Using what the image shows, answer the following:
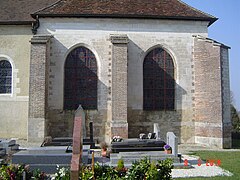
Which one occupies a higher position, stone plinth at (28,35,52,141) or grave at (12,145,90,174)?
stone plinth at (28,35,52,141)

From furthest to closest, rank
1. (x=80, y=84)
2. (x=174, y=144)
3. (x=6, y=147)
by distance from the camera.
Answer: (x=80, y=84) < (x=6, y=147) < (x=174, y=144)

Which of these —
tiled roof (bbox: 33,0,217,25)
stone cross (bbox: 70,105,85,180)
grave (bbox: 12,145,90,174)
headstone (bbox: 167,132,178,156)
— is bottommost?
grave (bbox: 12,145,90,174)

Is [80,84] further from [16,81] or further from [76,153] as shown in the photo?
[76,153]

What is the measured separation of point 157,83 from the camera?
58.4ft

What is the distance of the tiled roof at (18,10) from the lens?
58.6ft

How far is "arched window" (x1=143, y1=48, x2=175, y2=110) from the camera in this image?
17766mm

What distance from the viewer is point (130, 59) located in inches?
693

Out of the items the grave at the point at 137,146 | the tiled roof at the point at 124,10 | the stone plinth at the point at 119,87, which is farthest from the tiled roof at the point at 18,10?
the grave at the point at 137,146

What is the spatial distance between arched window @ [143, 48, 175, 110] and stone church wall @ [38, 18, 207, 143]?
0.31 metres

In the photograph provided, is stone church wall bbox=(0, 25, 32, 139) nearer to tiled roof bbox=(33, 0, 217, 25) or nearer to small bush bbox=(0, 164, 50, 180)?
tiled roof bbox=(33, 0, 217, 25)

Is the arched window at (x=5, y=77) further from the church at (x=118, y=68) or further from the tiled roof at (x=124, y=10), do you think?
the tiled roof at (x=124, y=10)

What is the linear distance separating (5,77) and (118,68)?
262 inches

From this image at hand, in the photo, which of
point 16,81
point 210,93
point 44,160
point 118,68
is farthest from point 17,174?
point 210,93

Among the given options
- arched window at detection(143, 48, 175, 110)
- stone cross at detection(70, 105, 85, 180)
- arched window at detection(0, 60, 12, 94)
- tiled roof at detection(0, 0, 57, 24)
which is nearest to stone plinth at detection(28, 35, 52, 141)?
tiled roof at detection(0, 0, 57, 24)
